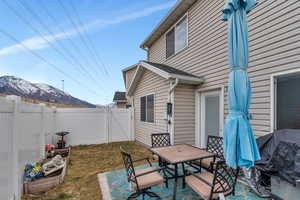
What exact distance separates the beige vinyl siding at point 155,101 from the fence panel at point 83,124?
6.39ft

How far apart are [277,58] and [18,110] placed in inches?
220

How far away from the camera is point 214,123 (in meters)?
4.80

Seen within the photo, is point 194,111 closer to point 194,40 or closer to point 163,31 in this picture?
point 194,40

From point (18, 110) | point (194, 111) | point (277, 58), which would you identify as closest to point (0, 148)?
point (18, 110)

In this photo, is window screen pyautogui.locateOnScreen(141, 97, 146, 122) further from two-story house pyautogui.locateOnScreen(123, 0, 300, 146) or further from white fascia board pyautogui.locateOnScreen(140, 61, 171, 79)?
white fascia board pyautogui.locateOnScreen(140, 61, 171, 79)

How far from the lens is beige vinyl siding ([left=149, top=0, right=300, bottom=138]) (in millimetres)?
3002

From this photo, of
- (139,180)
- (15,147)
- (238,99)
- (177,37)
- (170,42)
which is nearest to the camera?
(238,99)

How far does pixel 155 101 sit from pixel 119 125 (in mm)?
3228

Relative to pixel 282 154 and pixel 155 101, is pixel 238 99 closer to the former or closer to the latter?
pixel 282 154

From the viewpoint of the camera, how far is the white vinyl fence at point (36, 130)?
7.72 ft

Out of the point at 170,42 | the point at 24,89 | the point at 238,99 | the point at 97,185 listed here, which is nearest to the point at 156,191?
the point at 97,185

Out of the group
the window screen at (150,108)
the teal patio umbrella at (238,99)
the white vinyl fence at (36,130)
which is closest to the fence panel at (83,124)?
the white vinyl fence at (36,130)

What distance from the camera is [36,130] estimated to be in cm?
413

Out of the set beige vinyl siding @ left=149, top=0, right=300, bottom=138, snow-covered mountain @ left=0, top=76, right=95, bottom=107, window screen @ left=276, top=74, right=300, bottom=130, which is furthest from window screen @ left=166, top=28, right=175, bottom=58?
snow-covered mountain @ left=0, top=76, right=95, bottom=107
